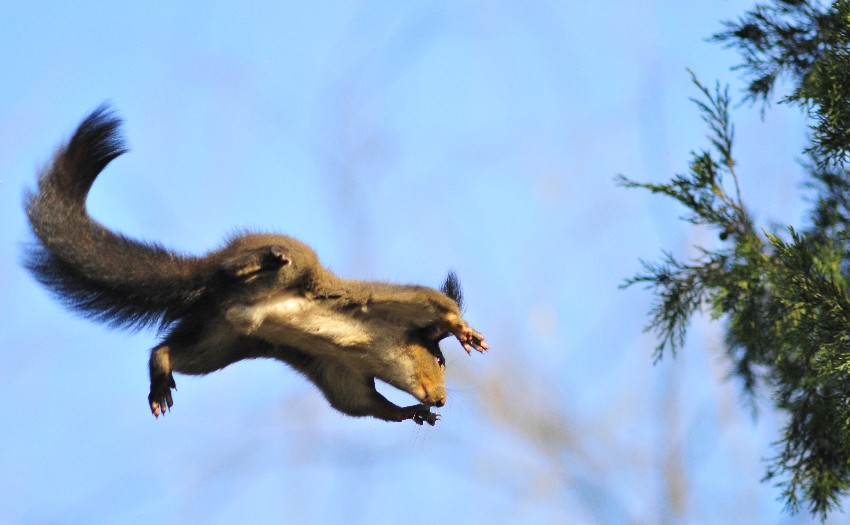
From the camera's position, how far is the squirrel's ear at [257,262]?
6020 mm

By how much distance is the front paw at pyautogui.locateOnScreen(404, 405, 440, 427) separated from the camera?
6500 mm

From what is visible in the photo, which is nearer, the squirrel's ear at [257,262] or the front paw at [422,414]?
the squirrel's ear at [257,262]

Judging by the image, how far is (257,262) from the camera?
604 centimetres

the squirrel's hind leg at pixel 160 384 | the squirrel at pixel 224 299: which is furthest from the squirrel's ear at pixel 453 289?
the squirrel's hind leg at pixel 160 384

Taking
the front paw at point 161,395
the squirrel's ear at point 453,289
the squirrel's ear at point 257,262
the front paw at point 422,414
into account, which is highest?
the squirrel's ear at point 453,289

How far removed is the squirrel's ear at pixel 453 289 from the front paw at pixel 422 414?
615 millimetres

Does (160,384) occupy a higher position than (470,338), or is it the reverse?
(470,338)

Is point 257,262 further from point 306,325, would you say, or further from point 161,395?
point 161,395

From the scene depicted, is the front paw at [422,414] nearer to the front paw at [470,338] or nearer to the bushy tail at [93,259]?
the front paw at [470,338]

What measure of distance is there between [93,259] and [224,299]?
0.65 m

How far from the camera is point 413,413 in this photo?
21.4 feet

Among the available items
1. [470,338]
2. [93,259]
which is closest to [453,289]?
[470,338]

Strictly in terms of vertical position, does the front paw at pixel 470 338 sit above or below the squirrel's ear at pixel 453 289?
below

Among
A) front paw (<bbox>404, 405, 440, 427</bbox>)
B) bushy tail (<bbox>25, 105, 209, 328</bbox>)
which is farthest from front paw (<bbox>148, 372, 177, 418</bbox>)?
front paw (<bbox>404, 405, 440, 427</bbox>)
